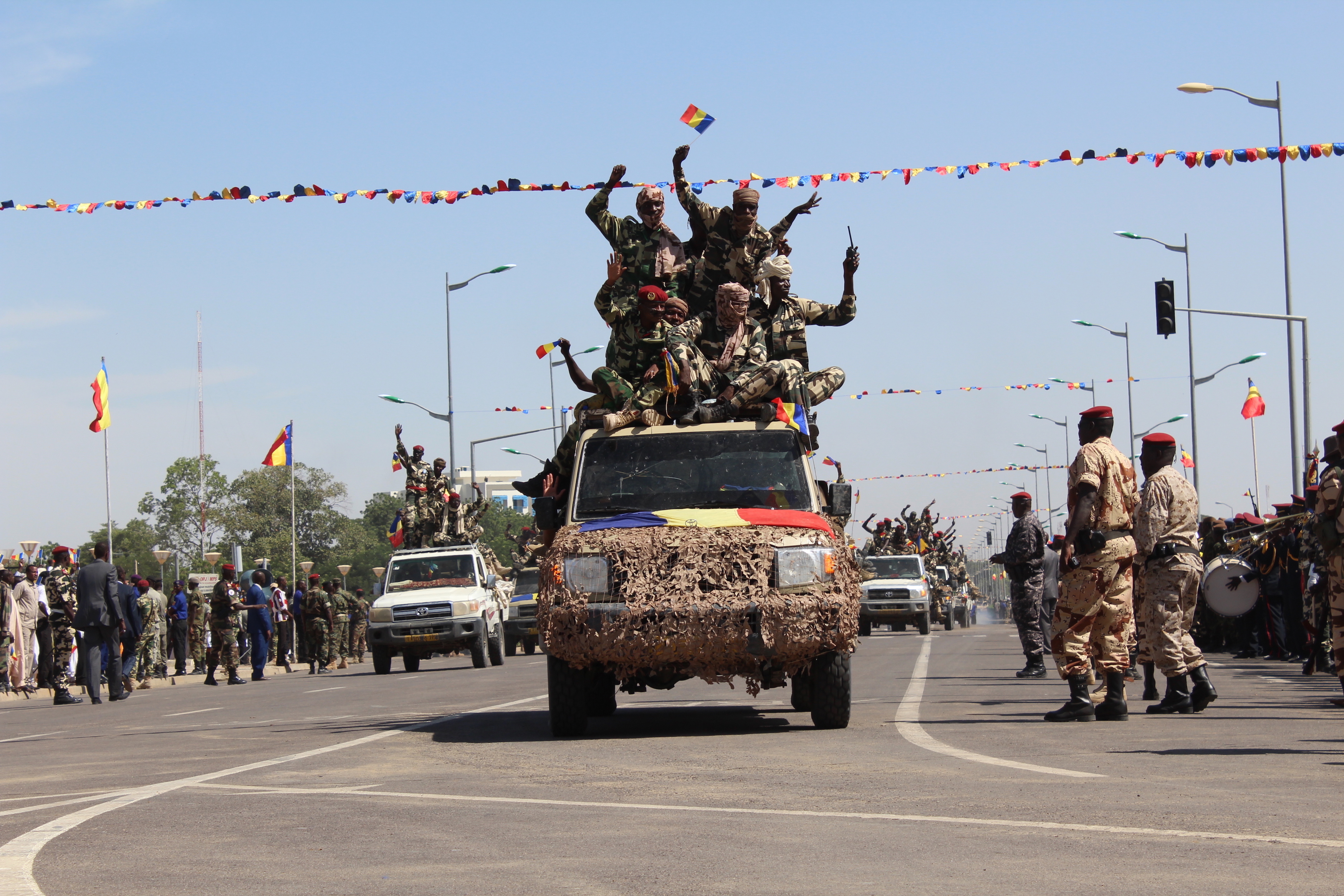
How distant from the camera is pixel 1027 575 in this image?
59.2 feet

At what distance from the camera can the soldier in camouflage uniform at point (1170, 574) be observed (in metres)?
11.9

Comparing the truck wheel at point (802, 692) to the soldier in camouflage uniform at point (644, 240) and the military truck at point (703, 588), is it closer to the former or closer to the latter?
the military truck at point (703, 588)

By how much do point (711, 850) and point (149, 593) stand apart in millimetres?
21963

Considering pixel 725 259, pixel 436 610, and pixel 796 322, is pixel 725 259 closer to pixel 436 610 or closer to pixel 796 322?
pixel 796 322

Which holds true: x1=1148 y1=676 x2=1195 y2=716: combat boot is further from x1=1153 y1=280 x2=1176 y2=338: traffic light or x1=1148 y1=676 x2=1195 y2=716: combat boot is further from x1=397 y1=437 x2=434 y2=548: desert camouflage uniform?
x1=397 y1=437 x2=434 y2=548: desert camouflage uniform

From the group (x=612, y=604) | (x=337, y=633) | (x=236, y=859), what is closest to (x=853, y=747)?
(x=612, y=604)

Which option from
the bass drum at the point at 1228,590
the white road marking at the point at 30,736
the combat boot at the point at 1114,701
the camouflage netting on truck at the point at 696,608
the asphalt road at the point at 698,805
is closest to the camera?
the asphalt road at the point at 698,805

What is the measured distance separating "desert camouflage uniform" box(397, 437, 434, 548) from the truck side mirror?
94.3 feet

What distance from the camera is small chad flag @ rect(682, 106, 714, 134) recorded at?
15039 millimetres

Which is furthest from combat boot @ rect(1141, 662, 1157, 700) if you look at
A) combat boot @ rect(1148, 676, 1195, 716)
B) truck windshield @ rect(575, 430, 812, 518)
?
truck windshield @ rect(575, 430, 812, 518)

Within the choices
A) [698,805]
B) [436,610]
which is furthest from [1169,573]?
[436,610]

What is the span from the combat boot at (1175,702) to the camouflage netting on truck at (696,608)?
2.72 meters

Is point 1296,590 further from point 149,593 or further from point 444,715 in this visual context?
point 149,593

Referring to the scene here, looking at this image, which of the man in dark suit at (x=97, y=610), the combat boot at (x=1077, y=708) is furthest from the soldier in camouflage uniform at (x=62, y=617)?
the combat boot at (x=1077, y=708)
